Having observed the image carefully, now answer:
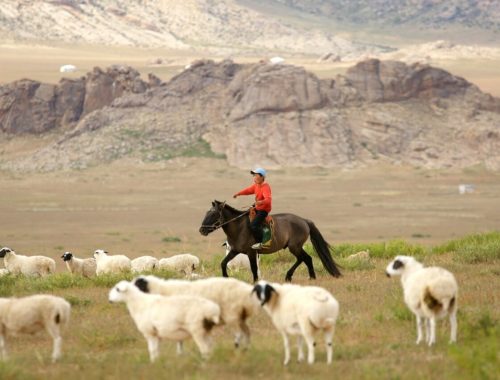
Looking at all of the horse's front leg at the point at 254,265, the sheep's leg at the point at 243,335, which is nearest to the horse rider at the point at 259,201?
the horse's front leg at the point at 254,265

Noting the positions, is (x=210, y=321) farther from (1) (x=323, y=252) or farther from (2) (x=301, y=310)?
(1) (x=323, y=252)

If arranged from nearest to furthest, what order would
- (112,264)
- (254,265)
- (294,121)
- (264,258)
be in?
(254,265) < (112,264) < (264,258) < (294,121)

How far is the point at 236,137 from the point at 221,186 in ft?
35.5

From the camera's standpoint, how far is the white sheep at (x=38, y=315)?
12.1m

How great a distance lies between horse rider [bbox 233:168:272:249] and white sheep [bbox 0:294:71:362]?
6877 mm

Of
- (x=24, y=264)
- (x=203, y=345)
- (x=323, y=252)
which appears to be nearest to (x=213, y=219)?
(x=323, y=252)

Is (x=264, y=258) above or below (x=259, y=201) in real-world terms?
below

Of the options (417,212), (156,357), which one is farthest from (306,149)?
(156,357)

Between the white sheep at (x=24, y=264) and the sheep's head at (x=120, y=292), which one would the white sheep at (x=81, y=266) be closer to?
the white sheep at (x=24, y=264)

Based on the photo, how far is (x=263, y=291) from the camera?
12000mm

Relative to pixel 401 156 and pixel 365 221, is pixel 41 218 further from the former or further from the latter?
pixel 401 156

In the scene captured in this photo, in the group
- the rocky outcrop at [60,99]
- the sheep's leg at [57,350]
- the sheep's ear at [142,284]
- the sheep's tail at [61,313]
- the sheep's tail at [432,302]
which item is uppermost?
the sheep's tail at [432,302]

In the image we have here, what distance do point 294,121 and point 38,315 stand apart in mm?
66324

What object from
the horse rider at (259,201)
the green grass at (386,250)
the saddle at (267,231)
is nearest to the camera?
the horse rider at (259,201)
